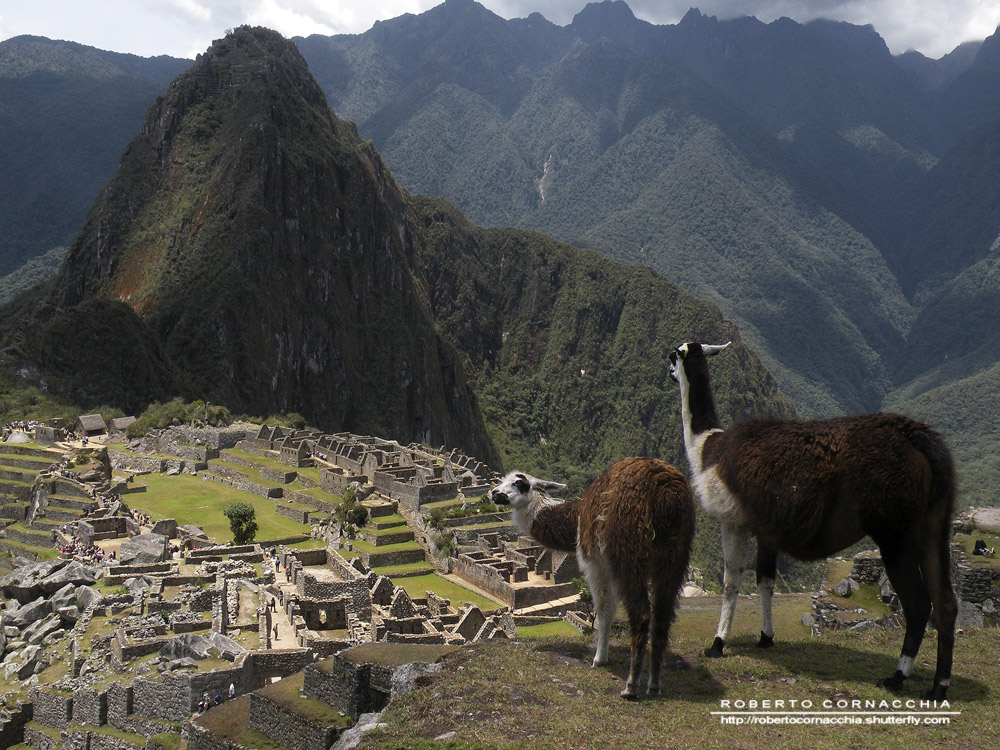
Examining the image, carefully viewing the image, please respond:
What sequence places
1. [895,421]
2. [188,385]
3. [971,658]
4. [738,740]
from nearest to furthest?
[738,740] < [895,421] < [971,658] < [188,385]

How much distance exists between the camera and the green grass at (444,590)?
31777 millimetres

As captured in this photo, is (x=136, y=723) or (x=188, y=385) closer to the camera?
(x=136, y=723)

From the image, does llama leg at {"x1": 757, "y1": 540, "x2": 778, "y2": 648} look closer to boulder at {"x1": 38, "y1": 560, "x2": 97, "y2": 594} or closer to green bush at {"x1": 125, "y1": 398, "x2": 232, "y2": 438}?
boulder at {"x1": 38, "y1": 560, "x2": 97, "y2": 594}

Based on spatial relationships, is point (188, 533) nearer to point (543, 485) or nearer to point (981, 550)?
point (543, 485)

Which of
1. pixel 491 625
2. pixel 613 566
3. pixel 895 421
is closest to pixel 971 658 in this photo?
pixel 895 421

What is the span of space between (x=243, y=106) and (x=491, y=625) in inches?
5594

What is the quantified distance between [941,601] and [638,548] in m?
2.67

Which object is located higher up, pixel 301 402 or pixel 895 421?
pixel 895 421

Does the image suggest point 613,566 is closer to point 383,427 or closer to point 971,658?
point 971,658

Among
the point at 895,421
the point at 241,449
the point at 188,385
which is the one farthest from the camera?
the point at 188,385

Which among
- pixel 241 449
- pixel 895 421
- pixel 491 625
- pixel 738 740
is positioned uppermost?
pixel 895 421

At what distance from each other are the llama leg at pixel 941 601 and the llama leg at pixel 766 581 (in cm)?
153

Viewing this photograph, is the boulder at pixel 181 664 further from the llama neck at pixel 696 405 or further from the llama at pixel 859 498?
the llama at pixel 859 498

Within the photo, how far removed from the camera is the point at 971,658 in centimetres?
1019
